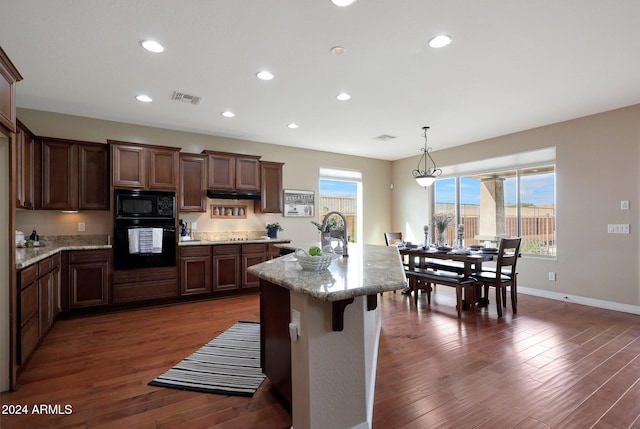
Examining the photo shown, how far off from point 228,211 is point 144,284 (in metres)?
1.72

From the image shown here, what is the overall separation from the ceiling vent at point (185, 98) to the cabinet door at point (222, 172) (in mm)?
1281

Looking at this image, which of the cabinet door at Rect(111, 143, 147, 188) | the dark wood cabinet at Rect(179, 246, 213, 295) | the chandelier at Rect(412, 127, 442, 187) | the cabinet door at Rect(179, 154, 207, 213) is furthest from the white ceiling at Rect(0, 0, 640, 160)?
the dark wood cabinet at Rect(179, 246, 213, 295)

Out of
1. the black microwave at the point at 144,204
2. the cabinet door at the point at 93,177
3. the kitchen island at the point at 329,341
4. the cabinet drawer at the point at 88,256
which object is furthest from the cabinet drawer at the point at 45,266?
the kitchen island at the point at 329,341

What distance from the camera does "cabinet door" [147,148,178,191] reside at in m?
4.60

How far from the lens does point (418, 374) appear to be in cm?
252

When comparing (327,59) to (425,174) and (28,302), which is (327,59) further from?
(28,302)

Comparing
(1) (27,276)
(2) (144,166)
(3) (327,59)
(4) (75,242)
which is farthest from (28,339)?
(3) (327,59)

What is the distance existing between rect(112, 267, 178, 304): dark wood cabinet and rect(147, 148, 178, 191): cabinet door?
117cm

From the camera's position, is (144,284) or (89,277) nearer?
(89,277)

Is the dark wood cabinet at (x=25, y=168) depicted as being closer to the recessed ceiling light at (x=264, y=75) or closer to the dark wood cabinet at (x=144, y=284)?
the dark wood cabinet at (x=144, y=284)

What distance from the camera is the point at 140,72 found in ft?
10.5

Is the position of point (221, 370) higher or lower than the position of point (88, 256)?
lower

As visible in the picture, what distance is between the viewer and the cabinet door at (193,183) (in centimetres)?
499

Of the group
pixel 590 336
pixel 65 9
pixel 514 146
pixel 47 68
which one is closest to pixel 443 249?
pixel 590 336
